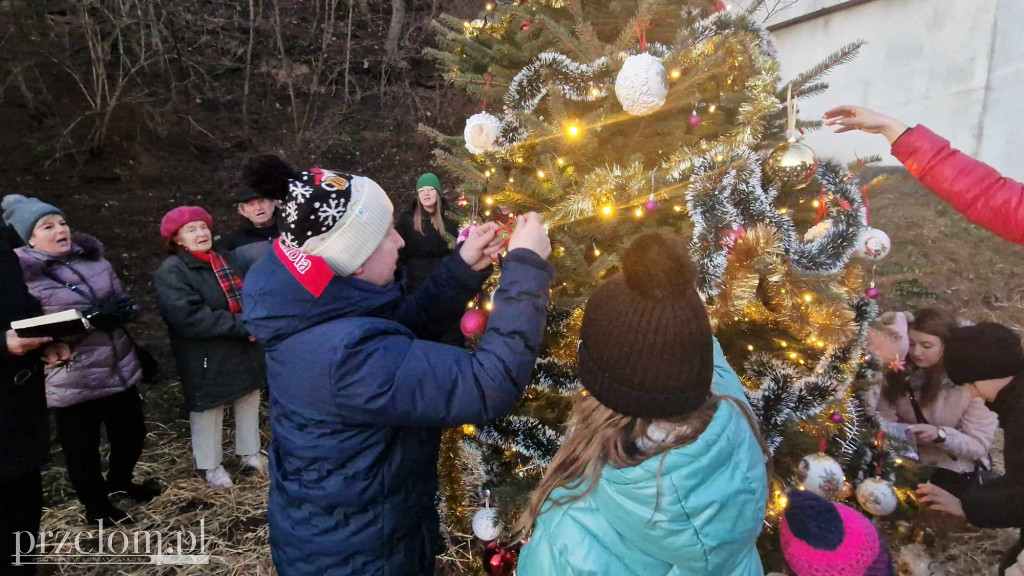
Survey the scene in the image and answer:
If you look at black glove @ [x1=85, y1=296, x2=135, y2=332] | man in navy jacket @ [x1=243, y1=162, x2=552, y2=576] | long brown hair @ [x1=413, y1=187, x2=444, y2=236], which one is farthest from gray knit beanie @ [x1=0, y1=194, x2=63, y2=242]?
man in navy jacket @ [x1=243, y1=162, x2=552, y2=576]

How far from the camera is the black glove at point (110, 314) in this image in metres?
3.13

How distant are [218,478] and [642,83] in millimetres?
3909

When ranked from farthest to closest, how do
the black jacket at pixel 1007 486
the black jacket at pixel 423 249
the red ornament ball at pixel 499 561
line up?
the black jacket at pixel 423 249, the red ornament ball at pixel 499 561, the black jacket at pixel 1007 486

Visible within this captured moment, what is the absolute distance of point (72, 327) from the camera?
2.45m

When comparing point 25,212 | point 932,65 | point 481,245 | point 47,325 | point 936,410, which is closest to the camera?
point 481,245

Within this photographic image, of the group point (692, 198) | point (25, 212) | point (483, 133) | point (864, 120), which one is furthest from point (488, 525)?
point (25, 212)

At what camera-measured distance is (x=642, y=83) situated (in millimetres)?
1889

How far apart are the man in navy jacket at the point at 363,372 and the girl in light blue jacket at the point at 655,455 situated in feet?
0.81

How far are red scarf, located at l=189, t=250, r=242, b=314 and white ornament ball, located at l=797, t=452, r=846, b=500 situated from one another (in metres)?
3.39

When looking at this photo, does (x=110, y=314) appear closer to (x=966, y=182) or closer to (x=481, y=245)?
(x=481, y=245)

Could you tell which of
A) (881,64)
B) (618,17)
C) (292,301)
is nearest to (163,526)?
(292,301)

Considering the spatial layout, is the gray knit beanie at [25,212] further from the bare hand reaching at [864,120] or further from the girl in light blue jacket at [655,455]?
the bare hand reaching at [864,120]

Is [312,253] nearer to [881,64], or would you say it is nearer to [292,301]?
[292,301]

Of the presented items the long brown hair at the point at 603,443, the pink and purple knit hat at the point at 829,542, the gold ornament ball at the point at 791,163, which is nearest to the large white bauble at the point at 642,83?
the gold ornament ball at the point at 791,163
